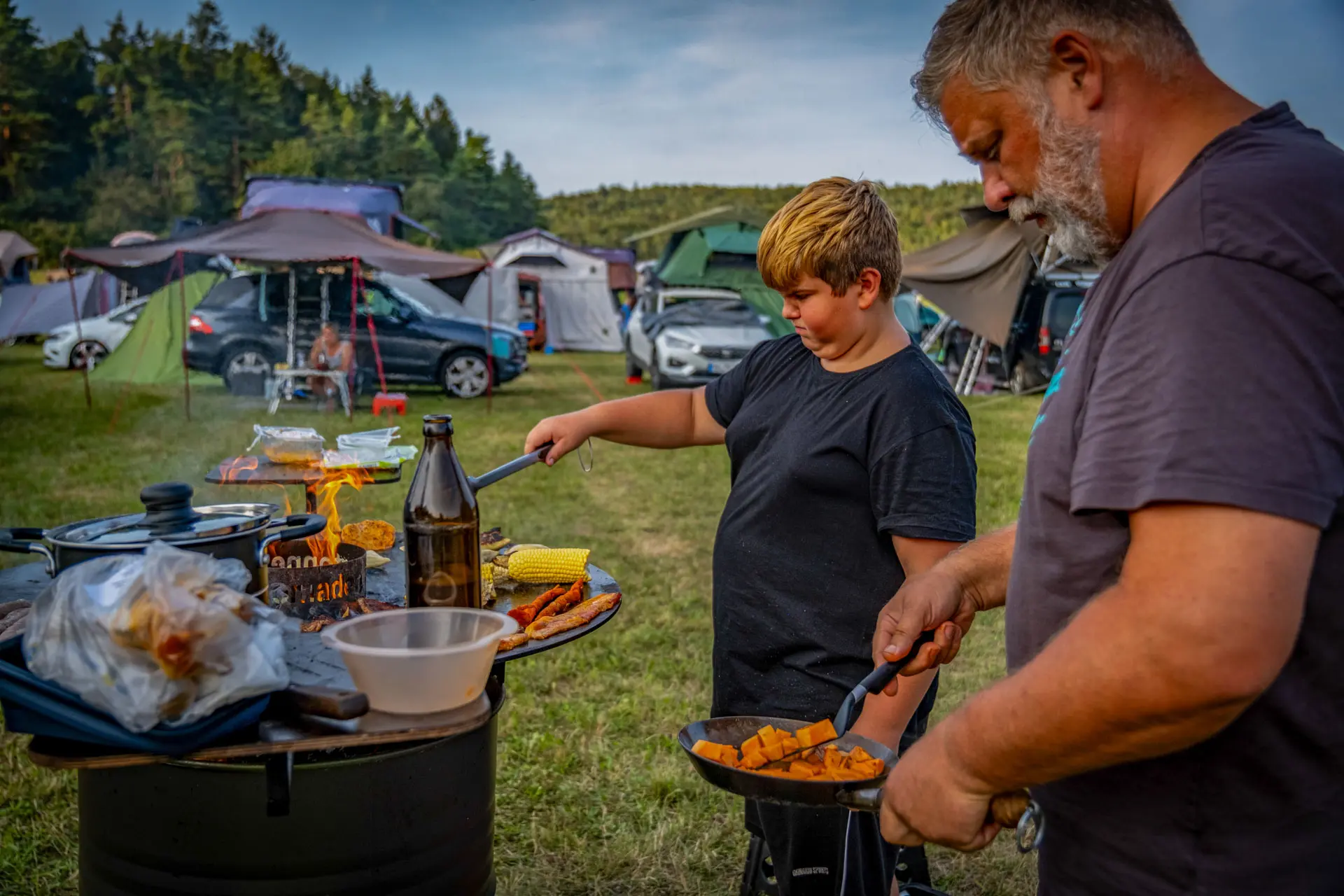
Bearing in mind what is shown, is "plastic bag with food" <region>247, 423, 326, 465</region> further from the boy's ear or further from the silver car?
the silver car

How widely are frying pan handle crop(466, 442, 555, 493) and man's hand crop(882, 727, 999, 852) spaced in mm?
939

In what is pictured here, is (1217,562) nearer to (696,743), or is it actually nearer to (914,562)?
(696,743)

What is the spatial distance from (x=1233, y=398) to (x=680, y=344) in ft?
47.7

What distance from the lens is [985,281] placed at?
1634 centimetres

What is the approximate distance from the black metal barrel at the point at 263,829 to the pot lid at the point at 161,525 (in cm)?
40

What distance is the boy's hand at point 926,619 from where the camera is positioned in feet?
6.00

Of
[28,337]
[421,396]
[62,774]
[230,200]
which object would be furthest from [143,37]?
[62,774]

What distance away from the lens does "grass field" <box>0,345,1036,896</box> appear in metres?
3.45

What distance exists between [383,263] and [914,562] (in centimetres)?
1194

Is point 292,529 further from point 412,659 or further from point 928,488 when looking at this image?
point 928,488

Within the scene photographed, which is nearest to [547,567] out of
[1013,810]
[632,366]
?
[1013,810]

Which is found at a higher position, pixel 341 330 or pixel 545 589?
pixel 341 330

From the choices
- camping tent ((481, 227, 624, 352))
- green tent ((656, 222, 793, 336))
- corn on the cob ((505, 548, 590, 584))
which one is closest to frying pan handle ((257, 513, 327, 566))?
corn on the cob ((505, 548, 590, 584))

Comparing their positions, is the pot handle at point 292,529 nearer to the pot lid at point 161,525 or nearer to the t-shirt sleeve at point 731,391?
the pot lid at point 161,525
